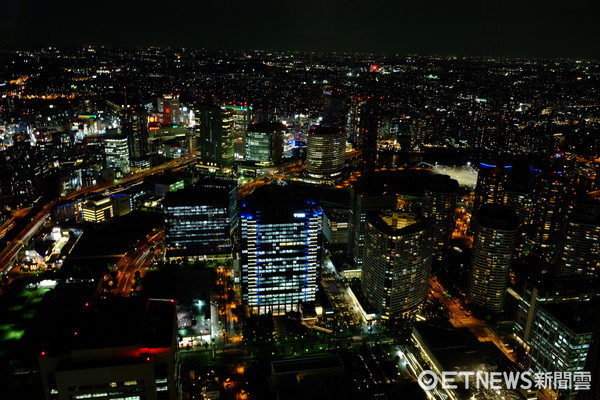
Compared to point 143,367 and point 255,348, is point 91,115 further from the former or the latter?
point 143,367

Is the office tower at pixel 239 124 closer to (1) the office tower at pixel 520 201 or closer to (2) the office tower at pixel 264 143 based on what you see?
(2) the office tower at pixel 264 143

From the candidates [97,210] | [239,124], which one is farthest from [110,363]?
[239,124]

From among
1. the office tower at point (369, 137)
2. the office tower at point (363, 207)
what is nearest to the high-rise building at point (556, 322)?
the office tower at point (363, 207)

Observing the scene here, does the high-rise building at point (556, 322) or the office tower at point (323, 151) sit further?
the office tower at point (323, 151)

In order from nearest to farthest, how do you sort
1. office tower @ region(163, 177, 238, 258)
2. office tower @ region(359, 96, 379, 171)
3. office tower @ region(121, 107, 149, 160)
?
office tower @ region(163, 177, 238, 258) → office tower @ region(121, 107, 149, 160) → office tower @ region(359, 96, 379, 171)

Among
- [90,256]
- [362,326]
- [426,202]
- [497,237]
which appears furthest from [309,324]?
[90,256]

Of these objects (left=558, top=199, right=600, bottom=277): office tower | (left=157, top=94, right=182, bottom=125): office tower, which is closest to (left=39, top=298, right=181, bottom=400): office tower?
(left=558, top=199, right=600, bottom=277): office tower

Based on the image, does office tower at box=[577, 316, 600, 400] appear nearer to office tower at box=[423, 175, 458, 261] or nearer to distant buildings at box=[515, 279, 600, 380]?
distant buildings at box=[515, 279, 600, 380]
